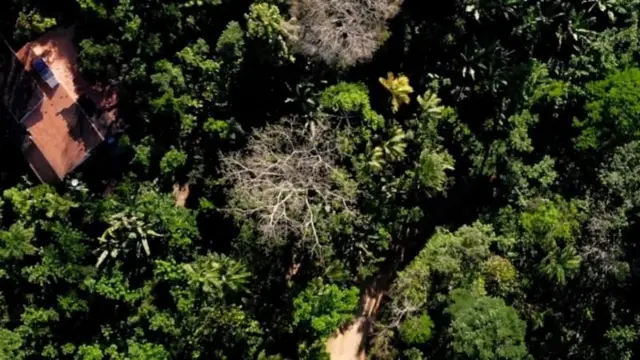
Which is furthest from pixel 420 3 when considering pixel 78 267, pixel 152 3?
pixel 78 267

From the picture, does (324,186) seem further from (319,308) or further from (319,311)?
(319,311)

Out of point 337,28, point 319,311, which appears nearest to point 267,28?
point 337,28

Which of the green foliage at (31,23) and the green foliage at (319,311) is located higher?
the green foliage at (31,23)

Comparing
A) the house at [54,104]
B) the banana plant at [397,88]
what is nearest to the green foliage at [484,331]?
the banana plant at [397,88]

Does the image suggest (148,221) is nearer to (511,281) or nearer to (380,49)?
(380,49)

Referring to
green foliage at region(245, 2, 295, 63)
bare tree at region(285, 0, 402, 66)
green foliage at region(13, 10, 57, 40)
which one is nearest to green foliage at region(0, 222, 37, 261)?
green foliage at region(13, 10, 57, 40)

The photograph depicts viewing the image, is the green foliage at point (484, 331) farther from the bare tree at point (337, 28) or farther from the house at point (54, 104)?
the house at point (54, 104)

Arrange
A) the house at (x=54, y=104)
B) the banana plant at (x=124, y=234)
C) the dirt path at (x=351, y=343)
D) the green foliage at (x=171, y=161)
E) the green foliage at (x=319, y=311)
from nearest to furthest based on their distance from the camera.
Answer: the banana plant at (x=124, y=234) < the green foliage at (x=319, y=311) < the green foliage at (x=171, y=161) < the house at (x=54, y=104) < the dirt path at (x=351, y=343)
